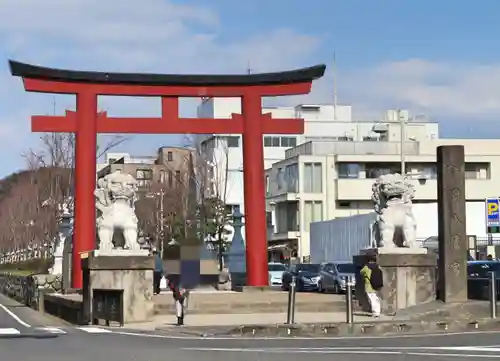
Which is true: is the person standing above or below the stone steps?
above

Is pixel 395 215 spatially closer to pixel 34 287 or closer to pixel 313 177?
pixel 34 287

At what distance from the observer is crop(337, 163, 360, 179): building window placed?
71.8 meters

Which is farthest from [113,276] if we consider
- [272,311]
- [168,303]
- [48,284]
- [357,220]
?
[357,220]

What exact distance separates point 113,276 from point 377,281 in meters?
6.91

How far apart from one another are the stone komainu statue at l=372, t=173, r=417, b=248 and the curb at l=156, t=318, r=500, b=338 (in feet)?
15.8

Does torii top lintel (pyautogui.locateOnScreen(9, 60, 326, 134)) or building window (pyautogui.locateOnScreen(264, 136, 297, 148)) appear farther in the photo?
building window (pyautogui.locateOnScreen(264, 136, 297, 148))

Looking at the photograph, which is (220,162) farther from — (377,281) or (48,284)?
(377,281)

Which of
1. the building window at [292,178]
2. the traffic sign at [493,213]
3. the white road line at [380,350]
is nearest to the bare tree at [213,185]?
the building window at [292,178]

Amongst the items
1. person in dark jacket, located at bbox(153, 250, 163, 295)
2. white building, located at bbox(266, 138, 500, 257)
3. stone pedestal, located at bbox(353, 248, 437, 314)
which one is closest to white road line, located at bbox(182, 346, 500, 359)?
stone pedestal, located at bbox(353, 248, 437, 314)

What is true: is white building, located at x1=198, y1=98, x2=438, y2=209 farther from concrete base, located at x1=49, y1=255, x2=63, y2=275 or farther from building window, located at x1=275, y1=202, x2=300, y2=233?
concrete base, located at x1=49, y1=255, x2=63, y2=275

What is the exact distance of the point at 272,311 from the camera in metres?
25.2

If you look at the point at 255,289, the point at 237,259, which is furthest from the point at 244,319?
the point at 237,259

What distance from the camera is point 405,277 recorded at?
2269 cm

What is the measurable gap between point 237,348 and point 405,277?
892cm
